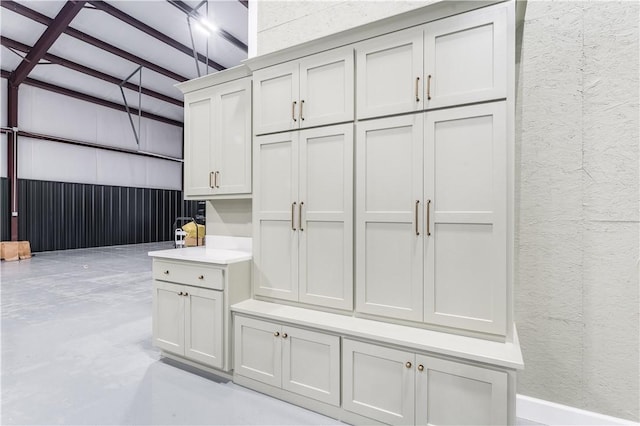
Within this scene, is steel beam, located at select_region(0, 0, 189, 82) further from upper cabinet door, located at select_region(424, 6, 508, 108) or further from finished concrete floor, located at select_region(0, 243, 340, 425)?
upper cabinet door, located at select_region(424, 6, 508, 108)

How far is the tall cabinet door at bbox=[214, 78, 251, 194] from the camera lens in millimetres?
2984

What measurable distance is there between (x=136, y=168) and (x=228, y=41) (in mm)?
6878

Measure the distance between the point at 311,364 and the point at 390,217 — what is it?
1165mm

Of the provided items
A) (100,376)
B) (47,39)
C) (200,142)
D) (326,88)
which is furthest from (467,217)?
(47,39)

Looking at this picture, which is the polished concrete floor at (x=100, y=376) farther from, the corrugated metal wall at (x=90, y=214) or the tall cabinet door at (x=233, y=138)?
the corrugated metal wall at (x=90, y=214)

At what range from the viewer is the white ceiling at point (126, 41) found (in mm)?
Result: 6881

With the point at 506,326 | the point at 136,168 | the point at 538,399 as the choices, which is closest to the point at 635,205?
the point at 506,326

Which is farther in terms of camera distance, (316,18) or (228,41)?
A: (228,41)

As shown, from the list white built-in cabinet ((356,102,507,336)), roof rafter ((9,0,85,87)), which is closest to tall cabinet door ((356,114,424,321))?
white built-in cabinet ((356,102,507,336))

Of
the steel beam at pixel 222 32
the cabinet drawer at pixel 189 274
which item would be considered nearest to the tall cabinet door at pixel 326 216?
the cabinet drawer at pixel 189 274

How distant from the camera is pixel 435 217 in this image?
2.12m

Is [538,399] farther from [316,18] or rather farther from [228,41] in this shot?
[228,41]

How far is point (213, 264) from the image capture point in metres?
2.72

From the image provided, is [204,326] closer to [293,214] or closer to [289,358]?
[289,358]
